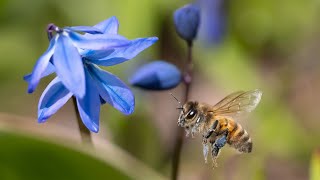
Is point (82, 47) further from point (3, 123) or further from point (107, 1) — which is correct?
point (107, 1)

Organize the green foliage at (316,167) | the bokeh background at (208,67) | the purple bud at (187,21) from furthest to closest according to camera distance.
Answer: the bokeh background at (208,67) < the purple bud at (187,21) < the green foliage at (316,167)

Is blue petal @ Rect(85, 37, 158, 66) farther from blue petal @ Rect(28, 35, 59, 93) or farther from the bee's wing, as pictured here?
the bee's wing

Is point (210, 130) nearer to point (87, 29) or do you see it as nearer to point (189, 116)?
point (189, 116)

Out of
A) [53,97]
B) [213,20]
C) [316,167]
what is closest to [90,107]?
[53,97]

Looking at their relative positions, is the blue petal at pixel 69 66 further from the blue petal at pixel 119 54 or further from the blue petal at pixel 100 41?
the blue petal at pixel 119 54

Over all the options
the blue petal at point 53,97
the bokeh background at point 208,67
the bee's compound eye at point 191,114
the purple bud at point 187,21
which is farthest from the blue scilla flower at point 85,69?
the bokeh background at point 208,67

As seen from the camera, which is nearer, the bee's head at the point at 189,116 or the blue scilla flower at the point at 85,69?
the blue scilla flower at the point at 85,69
